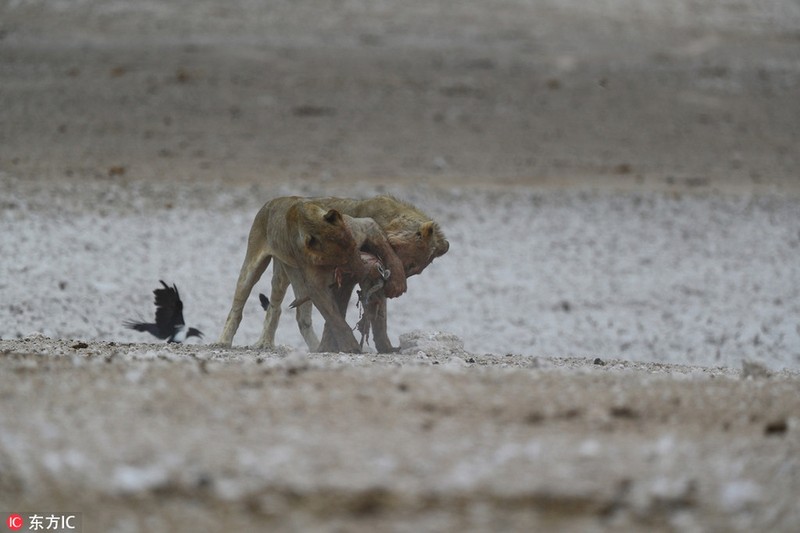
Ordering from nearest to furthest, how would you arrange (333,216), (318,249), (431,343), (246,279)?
(333,216) < (318,249) < (431,343) < (246,279)

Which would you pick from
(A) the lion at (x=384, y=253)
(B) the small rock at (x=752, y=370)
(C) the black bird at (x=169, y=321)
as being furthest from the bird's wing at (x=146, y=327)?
(B) the small rock at (x=752, y=370)

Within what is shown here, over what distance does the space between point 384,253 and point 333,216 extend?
0.47 metres

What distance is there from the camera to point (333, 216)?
783 cm

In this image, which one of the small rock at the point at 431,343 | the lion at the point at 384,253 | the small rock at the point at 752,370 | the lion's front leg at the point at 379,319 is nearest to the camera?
the small rock at the point at 752,370

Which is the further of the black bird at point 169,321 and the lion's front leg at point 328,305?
the black bird at point 169,321

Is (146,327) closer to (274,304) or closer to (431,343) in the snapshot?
(274,304)

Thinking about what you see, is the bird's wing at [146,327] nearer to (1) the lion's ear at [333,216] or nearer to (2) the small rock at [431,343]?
(2) the small rock at [431,343]

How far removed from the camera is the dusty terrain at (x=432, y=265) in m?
4.47

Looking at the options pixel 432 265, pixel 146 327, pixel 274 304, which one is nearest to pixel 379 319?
pixel 274 304

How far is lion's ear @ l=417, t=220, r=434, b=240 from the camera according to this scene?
8.14m

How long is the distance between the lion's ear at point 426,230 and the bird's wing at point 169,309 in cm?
255

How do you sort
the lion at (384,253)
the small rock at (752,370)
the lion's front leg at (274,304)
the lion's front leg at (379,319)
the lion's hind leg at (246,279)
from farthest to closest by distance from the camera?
the lion's front leg at (274,304), the lion's hind leg at (246,279), the lion's front leg at (379,319), the lion at (384,253), the small rock at (752,370)

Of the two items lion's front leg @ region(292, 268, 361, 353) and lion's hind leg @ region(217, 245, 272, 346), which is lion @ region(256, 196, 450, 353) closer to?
lion's front leg @ region(292, 268, 361, 353)

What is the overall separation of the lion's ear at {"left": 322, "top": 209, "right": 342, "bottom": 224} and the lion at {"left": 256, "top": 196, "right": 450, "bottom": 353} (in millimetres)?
272
